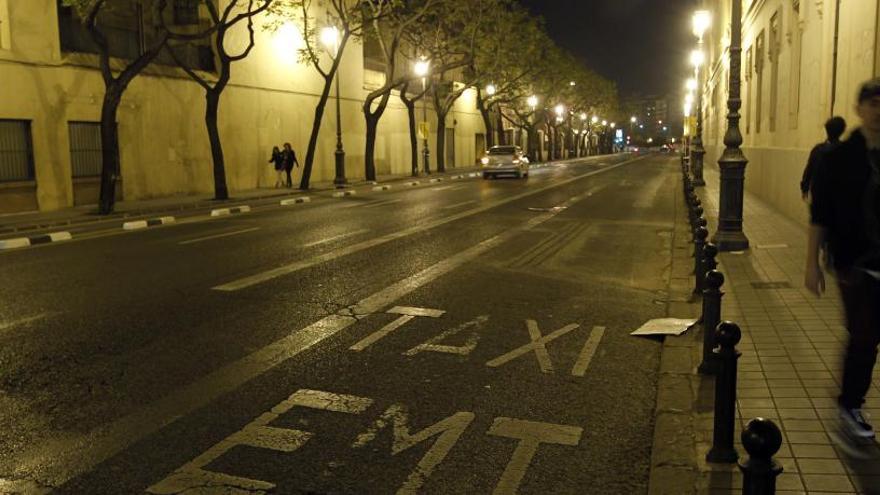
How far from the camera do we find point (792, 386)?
542 centimetres

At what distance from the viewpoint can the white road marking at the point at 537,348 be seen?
6379 mm

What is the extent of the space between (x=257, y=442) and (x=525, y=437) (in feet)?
5.25

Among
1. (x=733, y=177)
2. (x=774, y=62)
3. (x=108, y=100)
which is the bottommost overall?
(x=733, y=177)

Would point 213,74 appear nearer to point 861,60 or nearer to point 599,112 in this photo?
point 861,60

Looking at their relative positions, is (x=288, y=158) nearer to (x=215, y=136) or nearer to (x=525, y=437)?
(x=215, y=136)

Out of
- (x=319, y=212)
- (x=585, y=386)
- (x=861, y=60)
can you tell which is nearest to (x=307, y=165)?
A: (x=319, y=212)

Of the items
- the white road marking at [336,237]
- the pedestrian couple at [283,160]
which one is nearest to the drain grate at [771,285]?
the white road marking at [336,237]

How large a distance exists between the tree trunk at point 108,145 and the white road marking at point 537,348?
644 inches

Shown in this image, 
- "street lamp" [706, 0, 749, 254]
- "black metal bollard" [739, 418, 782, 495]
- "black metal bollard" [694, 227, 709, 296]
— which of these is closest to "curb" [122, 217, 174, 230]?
"street lamp" [706, 0, 749, 254]

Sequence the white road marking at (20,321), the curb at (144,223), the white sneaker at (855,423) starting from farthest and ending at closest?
the curb at (144,223)
the white road marking at (20,321)
the white sneaker at (855,423)

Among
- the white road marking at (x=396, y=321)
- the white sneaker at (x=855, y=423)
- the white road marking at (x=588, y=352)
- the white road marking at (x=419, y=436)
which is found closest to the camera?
A: the white road marking at (x=419, y=436)

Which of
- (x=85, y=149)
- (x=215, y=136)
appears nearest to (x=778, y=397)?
(x=215, y=136)

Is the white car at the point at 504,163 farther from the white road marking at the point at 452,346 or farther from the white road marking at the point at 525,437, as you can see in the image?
the white road marking at the point at 525,437

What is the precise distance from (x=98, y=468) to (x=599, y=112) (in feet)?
347
